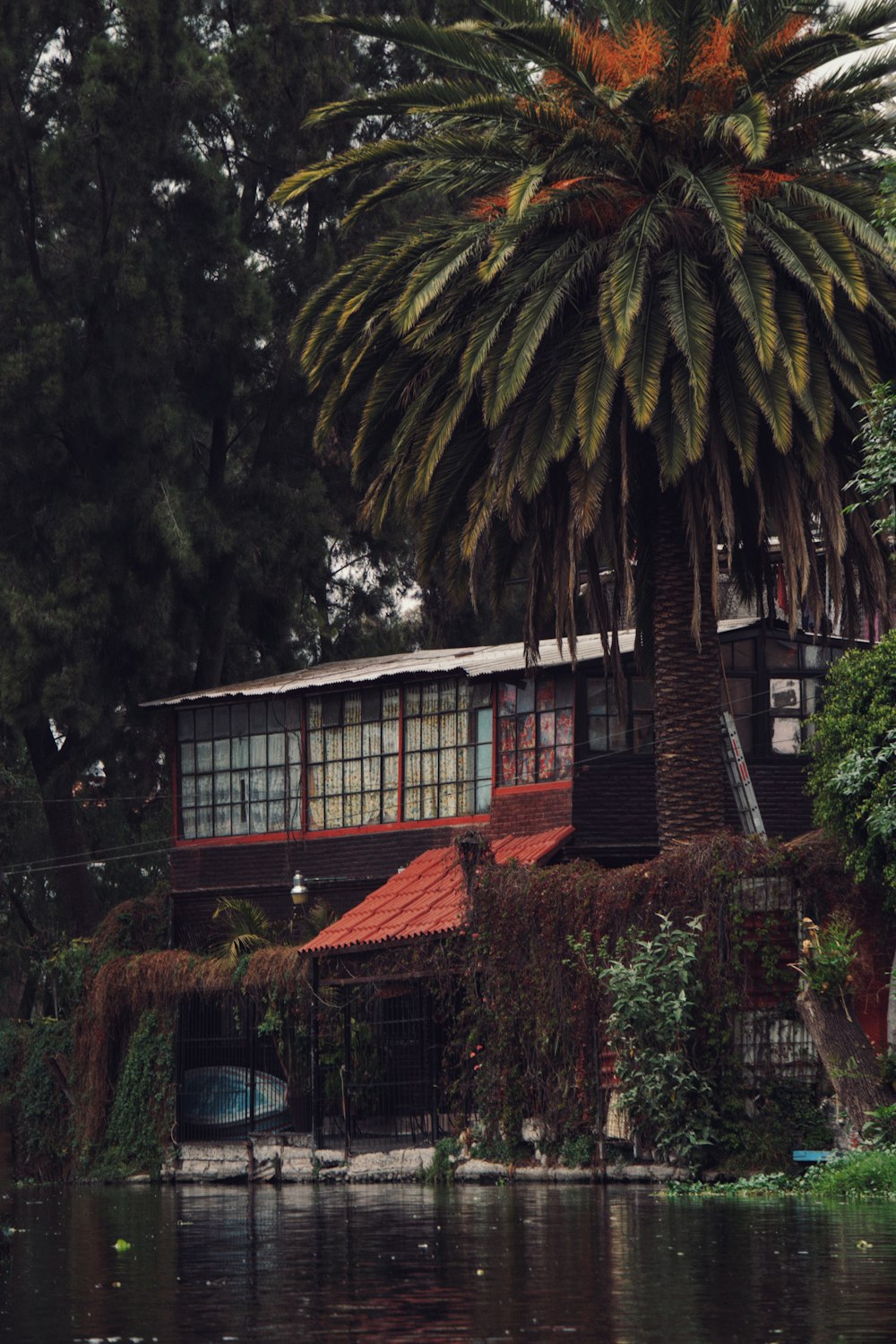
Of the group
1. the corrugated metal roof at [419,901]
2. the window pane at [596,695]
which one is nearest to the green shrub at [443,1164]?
the corrugated metal roof at [419,901]

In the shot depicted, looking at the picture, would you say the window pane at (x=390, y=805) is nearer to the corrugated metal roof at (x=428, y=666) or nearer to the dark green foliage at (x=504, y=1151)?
the corrugated metal roof at (x=428, y=666)

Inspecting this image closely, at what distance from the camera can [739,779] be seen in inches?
1176

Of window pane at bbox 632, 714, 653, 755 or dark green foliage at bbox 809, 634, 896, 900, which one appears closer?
dark green foliage at bbox 809, 634, 896, 900

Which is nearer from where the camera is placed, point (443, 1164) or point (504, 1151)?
point (504, 1151)

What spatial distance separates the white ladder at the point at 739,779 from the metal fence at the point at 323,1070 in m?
5.19

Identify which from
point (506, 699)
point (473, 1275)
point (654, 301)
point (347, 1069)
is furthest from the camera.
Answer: point (506, 699)

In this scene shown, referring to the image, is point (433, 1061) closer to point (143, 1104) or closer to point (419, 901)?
point (419, 901)

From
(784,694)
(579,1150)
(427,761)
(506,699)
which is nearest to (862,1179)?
(579,1150)

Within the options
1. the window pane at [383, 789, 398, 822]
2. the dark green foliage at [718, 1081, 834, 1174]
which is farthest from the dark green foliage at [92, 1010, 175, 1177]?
the dark green foliage at [718, 1081, 834, 1174]

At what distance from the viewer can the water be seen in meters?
9.97

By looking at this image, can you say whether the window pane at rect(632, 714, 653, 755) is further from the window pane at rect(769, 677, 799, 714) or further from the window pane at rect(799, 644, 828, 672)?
the window pane at rect(799, 644, 828, 672)

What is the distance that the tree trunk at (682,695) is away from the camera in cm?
2684

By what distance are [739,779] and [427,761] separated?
6395 millimetres

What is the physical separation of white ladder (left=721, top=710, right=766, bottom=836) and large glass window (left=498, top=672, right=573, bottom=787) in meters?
2.87
